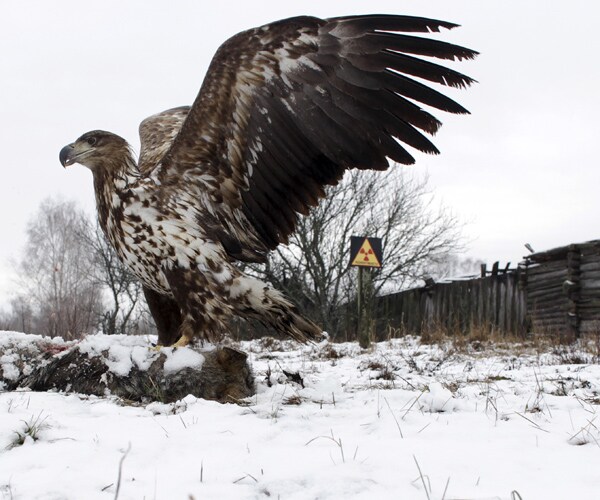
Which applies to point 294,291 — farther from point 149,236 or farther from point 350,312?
point 149,236

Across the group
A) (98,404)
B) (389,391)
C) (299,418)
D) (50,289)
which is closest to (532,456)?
(299,418)

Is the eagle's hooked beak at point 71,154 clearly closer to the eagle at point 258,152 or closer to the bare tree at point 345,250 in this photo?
the eagle at point 258,152

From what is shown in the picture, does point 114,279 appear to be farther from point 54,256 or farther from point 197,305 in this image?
point 197,305

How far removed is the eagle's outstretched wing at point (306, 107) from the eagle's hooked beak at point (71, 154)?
23.4 inches

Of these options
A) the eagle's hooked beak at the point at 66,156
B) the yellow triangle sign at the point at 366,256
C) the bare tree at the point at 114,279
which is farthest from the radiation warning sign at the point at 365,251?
the bare tree at the point at 114,279

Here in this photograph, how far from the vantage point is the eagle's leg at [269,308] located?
404 centimetres

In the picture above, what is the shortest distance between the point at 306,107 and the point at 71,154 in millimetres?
1716

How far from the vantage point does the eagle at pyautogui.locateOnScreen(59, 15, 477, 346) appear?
3711mm

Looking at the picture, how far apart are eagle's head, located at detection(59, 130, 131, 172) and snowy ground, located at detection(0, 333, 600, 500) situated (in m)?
1.72

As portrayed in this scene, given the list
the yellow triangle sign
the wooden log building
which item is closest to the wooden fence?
the wooden log building

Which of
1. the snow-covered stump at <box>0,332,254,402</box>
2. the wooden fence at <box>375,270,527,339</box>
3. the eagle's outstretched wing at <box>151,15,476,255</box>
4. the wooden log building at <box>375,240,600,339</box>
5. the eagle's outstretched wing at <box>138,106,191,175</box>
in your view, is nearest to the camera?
the snow-covered stump at <box>0,332,254,402</box>

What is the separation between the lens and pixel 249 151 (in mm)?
4121

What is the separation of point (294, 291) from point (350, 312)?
222 centimetres

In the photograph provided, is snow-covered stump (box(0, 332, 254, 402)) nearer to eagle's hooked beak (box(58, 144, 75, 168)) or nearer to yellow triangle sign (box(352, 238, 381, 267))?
eagle's hooked beak (box(58, 144, 75, 168))
